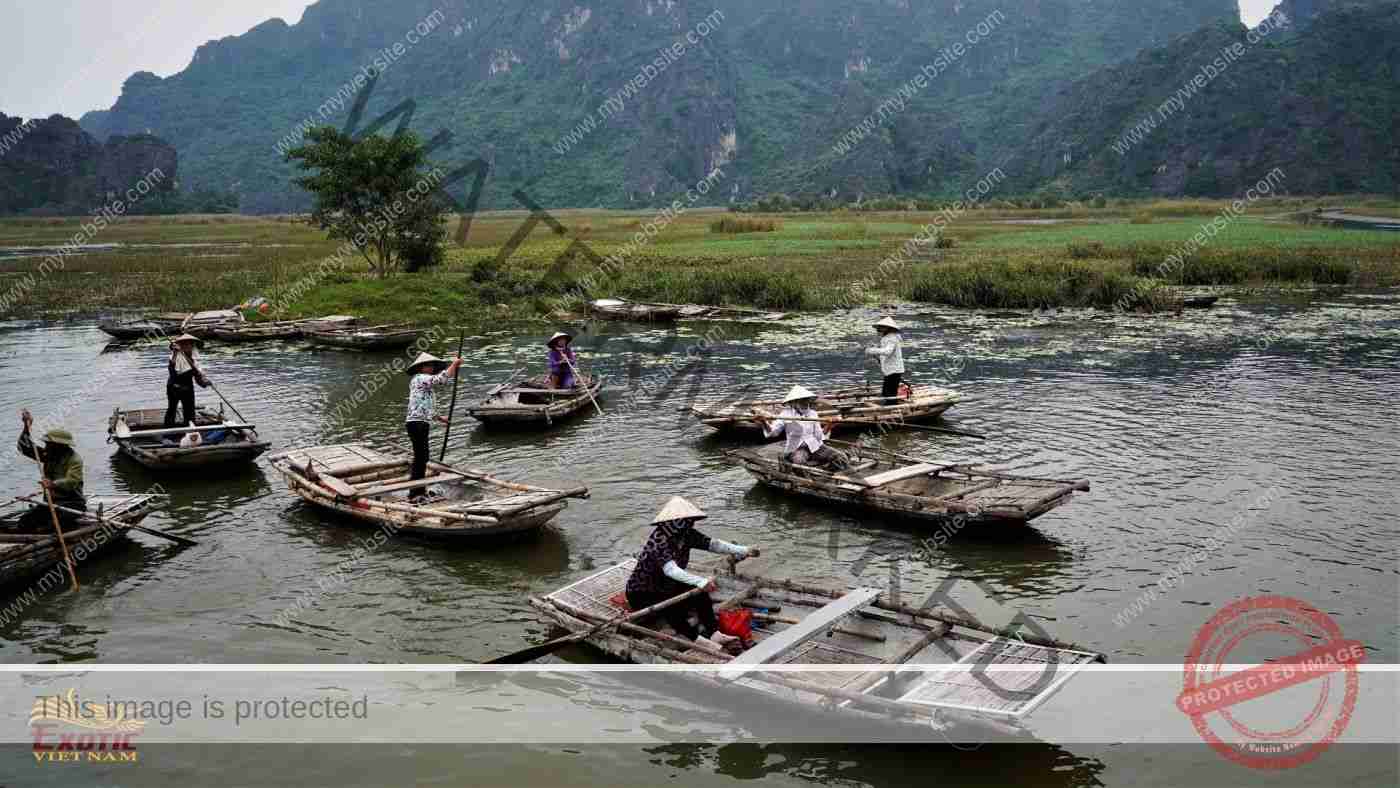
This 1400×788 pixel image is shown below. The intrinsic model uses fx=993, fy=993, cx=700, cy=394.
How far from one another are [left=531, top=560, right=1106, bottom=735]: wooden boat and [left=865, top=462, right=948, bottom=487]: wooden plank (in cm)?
331

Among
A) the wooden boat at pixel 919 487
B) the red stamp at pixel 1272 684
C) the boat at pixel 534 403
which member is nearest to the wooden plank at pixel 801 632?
the red stamp at pixel 1272 684

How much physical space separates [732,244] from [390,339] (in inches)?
1044

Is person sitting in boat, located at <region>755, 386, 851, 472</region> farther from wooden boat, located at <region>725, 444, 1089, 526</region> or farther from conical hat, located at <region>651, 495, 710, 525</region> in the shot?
conical hat, located at <region>651, 495, 710, 525</region>

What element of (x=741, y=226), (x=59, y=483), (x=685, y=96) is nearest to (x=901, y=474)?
(x=59, y=483)

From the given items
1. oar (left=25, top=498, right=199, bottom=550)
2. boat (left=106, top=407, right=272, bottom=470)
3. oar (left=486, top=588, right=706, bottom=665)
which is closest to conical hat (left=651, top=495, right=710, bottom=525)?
oar (left=486, top=588, right=706, bottom=665)

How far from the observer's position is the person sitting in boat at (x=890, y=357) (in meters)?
15.4

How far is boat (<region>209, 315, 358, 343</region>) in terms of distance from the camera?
26344 mm

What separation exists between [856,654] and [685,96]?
144621mm

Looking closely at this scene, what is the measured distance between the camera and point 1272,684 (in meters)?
7.70

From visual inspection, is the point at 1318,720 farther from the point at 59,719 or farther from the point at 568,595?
the point at 59,719

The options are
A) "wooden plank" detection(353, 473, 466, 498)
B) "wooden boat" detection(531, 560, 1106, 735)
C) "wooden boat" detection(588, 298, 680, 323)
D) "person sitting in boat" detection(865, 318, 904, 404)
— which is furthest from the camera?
"wooden boat" detection(588, 298, 680, 323)

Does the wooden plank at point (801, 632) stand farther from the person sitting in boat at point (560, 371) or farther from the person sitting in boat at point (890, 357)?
the person sitting in boat at point (560, 371)

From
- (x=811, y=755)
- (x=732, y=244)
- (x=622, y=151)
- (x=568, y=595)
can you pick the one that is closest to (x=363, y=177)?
(x=732, y=244)

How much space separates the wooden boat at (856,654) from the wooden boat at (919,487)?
2.96 metres
